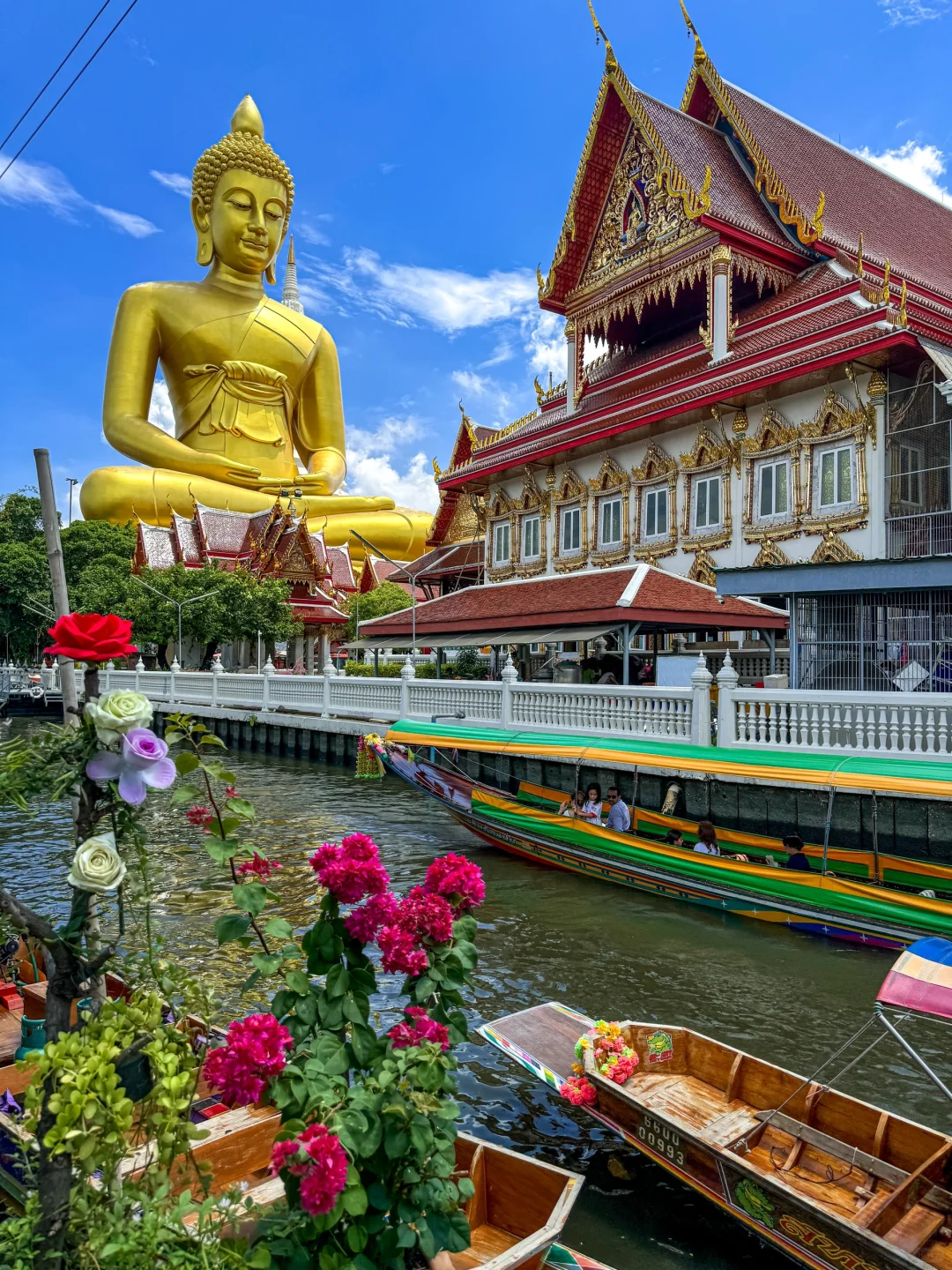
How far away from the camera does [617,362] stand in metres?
26.7

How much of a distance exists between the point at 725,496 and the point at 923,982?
16012 millimetres

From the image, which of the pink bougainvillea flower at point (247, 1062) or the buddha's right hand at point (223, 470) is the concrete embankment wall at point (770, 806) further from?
the buddha's right hand at point (223, 470)

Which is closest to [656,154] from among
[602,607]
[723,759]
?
[602,607]

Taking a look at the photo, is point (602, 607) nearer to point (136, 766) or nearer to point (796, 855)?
point (796, 855)

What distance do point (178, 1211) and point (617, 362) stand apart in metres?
26.5

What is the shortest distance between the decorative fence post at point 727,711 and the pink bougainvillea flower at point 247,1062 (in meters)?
11.0

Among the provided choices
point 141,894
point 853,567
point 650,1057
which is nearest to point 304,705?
point 853,567

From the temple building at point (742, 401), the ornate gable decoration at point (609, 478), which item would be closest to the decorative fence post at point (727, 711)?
the temple building at point (742, 401)

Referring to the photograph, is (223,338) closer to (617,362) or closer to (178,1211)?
(617,362)

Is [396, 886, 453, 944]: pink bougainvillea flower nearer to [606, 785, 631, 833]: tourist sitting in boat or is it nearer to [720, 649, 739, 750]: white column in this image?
[606, 785, 631, 833]: tourist sitting in boat

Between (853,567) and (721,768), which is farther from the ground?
(853,567)

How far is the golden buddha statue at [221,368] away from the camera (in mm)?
41031

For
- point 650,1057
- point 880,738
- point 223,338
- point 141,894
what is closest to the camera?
point 141,894

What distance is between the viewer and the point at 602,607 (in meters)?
17.1
